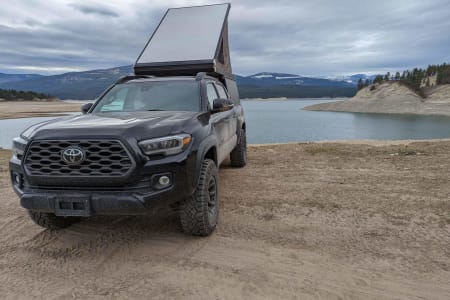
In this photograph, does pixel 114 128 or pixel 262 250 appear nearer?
pixel 114 128

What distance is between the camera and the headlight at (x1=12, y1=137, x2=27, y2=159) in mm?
3389

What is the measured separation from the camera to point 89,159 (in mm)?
3107

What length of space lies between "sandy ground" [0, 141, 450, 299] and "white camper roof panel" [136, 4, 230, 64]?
3934 millimetres

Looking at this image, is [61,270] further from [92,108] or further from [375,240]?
[375,240]

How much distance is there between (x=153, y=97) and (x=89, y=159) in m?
1.79

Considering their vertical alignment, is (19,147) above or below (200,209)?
above

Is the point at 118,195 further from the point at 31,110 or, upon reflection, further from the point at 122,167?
the point at 31,110

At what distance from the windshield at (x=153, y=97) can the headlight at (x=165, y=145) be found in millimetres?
1193

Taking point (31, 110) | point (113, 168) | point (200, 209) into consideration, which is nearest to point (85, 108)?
point (113, 168)

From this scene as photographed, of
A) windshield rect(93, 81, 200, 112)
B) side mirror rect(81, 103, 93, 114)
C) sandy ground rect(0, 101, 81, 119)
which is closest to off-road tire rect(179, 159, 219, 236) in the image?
windshield rect(93, 81, 200, 112)

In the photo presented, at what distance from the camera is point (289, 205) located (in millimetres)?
4844

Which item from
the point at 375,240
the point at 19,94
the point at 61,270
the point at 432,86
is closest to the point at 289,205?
the point at 375,240

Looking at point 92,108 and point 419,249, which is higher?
point 92,108

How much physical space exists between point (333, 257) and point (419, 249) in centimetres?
90
